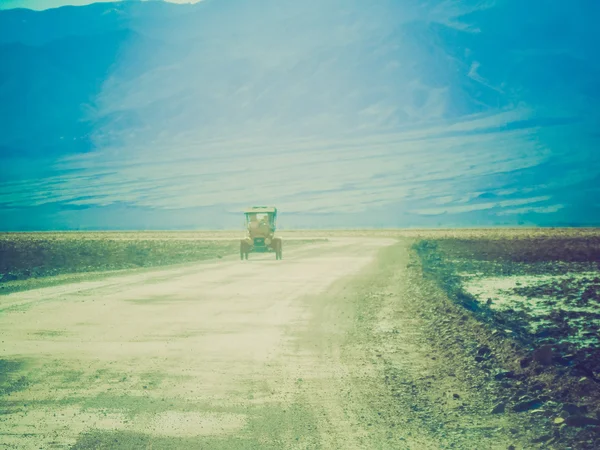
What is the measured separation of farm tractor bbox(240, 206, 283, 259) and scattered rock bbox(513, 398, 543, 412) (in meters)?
29.0

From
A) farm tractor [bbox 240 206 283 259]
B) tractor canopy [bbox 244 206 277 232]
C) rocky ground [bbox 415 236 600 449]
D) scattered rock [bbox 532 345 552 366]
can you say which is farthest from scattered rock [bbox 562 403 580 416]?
tractor canopy [bbox 244 206 277 232]

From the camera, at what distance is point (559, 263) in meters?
33.9

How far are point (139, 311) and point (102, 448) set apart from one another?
9969mm

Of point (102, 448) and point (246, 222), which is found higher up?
point (246, 222)

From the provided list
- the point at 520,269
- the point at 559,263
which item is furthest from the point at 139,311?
the point at 559,263

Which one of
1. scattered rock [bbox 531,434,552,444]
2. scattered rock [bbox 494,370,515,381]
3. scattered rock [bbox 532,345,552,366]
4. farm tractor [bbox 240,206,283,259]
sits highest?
farm tractor [bbox 240,206,283,259]

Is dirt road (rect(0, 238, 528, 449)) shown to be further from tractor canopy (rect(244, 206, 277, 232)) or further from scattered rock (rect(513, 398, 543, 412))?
tractor canopy (rect(244, 206, 277, 232))

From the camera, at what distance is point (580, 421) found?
760 cm

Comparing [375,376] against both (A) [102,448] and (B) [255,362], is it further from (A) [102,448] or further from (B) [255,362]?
(A) [102,448]

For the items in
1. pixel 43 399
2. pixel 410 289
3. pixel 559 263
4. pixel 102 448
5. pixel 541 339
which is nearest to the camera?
pixel 102 448

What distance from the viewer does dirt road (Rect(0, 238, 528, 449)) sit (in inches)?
289

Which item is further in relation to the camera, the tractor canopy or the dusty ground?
the tractor canopy

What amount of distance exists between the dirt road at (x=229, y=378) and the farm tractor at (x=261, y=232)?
59.8 feet

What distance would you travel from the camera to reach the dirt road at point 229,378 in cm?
734
